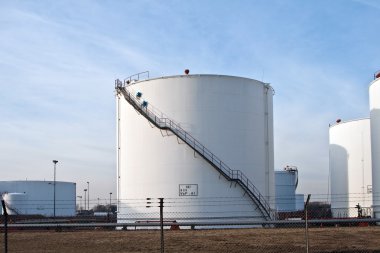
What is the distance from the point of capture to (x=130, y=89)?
34375mm

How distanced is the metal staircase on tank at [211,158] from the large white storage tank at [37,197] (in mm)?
43109

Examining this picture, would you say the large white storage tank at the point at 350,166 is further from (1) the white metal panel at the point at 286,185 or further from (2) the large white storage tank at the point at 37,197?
(2) the large white storage tank at the point at 37,197

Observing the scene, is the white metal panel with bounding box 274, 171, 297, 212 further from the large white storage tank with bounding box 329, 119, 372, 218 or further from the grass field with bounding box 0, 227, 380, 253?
the grass field with bounding box 0, 227, 380, 253

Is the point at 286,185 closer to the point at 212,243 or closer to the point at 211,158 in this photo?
the point at 211,158

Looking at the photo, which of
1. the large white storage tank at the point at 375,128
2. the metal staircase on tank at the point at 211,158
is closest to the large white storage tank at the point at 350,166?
the large white storage tank at the point at 375,128

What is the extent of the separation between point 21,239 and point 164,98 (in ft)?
39.5

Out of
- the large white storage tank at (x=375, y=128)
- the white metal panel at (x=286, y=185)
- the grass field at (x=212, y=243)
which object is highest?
the large white storage tank at (x=375, y=128)

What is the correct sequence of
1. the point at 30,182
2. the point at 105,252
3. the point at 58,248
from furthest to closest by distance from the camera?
the point at 30,182 < the point at 58,248 < the point at 105,252

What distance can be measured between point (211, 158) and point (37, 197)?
51.7 metres

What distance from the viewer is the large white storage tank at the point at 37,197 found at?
71.0 m

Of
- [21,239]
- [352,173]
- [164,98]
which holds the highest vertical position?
[164,98]

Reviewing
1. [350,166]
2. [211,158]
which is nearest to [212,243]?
[211,158]

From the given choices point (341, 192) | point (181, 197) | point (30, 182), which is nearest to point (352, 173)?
point (341, 192)

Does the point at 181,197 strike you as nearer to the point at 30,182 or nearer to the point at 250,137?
the point at 250,137
